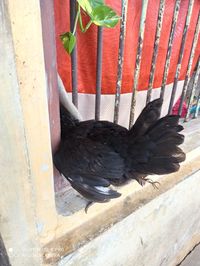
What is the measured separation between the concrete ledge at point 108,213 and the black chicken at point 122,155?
252 millimetres

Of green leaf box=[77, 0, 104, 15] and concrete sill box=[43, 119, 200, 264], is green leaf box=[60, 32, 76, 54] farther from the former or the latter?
concrete sill box=[43, 119, 200, 264]

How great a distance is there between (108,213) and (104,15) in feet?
2.78

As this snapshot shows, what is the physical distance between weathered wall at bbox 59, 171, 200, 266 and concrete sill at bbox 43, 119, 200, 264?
0.03 m

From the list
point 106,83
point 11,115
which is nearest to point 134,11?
point 106,83

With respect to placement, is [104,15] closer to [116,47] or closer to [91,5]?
[91,5]

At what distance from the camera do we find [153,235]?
1681 millimetres

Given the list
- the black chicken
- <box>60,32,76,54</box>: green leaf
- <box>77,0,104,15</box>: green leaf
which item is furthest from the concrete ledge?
<box>77,0,104,15</box>: green leaf

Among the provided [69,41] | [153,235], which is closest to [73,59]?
[69,41]

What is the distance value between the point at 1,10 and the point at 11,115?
0.27m

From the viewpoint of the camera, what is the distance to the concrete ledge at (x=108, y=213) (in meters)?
1.22

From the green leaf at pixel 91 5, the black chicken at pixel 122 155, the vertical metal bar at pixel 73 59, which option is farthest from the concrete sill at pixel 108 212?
the green leaf at pixel 91 5

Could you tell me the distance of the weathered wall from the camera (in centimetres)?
135

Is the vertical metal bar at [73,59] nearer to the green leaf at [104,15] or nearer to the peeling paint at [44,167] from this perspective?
the green leaf at [104,15]

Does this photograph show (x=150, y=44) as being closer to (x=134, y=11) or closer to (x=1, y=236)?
(x=134, y=11)
